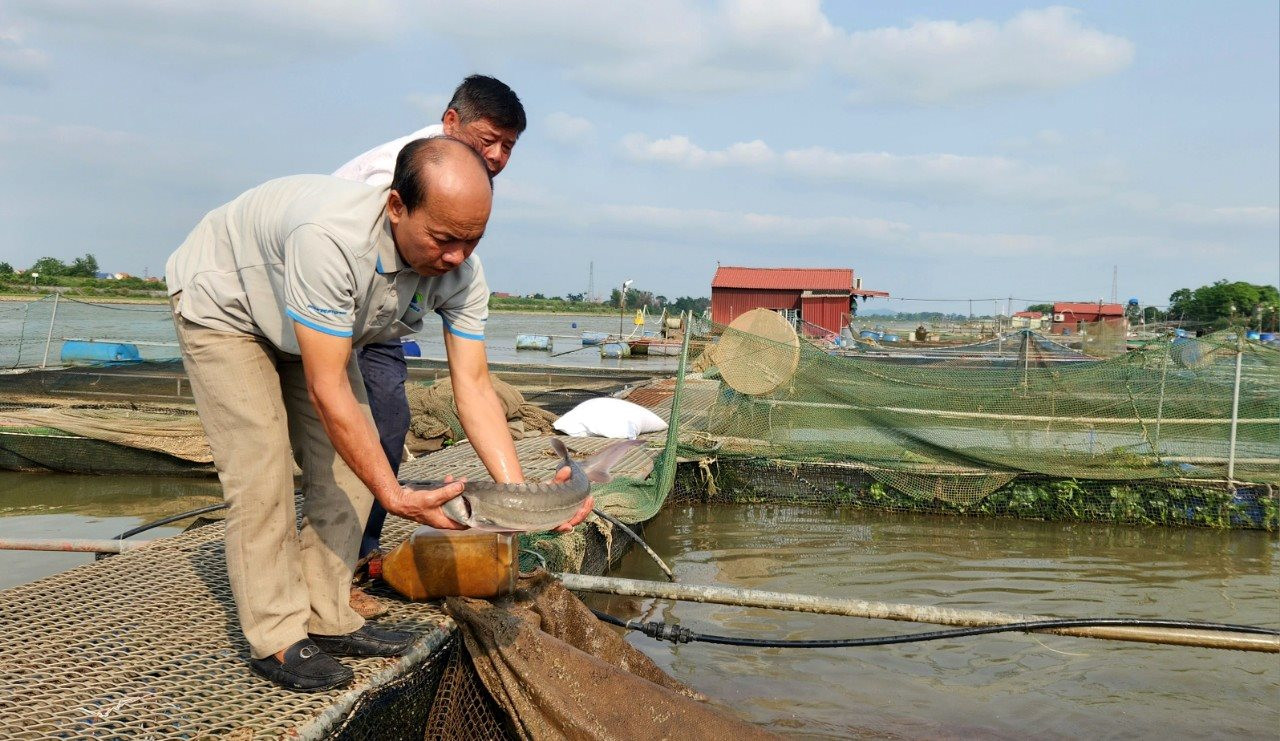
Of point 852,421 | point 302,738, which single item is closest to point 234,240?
point 302,738

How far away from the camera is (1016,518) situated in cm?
797

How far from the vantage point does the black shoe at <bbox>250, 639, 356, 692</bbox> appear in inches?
99.0

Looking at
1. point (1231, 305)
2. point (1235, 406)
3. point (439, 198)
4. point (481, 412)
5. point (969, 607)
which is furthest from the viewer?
point (1231, 305)

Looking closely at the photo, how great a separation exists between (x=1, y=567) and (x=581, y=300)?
11632cm

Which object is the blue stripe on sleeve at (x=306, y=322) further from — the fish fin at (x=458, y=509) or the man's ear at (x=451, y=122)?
the man's ear at (x=451, y=122)

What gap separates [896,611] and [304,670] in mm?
2166

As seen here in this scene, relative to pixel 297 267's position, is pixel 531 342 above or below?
below

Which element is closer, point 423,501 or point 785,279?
point 423,501

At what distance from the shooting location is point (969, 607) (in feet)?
18.6

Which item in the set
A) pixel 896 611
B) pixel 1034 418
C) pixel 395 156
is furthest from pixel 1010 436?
pixel 395 156

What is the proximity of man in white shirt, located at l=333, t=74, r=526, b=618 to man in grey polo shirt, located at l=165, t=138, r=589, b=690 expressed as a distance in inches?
22.4

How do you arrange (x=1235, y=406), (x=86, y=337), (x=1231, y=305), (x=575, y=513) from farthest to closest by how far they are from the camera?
(x=1231, y=305), (x=86, y=337), (x=1235, y=406), (x=575, y=513)

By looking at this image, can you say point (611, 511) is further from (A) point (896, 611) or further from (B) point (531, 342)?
(B) point (531, 342)

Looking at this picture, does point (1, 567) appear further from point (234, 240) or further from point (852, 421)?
point (852, 421)
